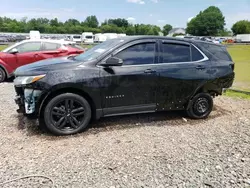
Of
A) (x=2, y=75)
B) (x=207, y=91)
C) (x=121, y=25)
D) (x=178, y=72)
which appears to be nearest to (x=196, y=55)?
(x=178, y=72)

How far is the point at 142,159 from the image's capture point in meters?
3.60

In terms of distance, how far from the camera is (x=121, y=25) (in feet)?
405

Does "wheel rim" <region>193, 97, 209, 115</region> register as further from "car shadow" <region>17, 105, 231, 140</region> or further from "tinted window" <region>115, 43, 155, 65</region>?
"tinted window" <region>115, 43, 155, 65</region>

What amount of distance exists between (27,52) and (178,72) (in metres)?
6.42

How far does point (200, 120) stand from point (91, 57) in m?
2.63

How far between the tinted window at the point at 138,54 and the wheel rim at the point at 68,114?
1.16 meters

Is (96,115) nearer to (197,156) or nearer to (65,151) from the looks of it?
(65,151)

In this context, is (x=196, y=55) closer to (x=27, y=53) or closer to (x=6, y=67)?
(x=27, y=53)

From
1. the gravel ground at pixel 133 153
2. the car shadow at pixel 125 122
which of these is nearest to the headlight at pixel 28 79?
the car shadow at pixel 125 122

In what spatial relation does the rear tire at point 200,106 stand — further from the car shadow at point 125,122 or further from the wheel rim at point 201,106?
the car shadow at point 125,122

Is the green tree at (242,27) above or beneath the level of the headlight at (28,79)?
above

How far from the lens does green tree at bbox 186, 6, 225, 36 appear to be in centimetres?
11275

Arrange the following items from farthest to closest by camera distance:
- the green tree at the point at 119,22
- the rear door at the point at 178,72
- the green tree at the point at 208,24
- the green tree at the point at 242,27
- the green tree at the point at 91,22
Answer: the green tree at the point at 119,22, the green tree at the point at 91,22, the green tree at the point at 208,24, the green tree at the point at 242,27, the rear door at the point at 178,72

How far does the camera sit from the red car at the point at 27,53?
9.07 metres
